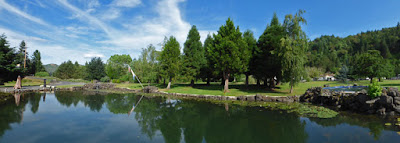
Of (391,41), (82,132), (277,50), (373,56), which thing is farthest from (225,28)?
(391,41)

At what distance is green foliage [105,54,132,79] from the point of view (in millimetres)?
70312

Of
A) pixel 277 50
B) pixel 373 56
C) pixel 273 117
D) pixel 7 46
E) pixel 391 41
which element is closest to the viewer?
pixel 273 117

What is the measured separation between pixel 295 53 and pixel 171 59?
20606mm

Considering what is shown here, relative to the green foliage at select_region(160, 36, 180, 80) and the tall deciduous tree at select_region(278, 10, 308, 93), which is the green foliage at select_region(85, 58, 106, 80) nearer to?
the green foliage at select_region(160, 36, 180, 80)

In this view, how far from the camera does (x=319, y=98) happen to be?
2220 centimetres

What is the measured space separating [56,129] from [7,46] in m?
39.0

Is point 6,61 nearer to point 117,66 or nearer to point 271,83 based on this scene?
point 117,66

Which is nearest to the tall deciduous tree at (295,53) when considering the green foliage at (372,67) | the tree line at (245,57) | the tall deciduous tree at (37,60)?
the tree line at (245,57)

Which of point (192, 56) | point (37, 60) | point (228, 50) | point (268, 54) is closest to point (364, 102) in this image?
point (268, 54)

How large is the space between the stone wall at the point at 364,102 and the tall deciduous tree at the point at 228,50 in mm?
11755

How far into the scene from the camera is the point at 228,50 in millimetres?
30328

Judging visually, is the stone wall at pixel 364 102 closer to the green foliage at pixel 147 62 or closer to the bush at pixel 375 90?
the bush at pixel 375 90


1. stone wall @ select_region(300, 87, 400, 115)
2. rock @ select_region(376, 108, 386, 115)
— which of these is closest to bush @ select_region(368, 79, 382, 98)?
stone wall @ select_region(300, 87, 400, 115)

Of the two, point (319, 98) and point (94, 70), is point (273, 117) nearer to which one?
point (319, 98)
